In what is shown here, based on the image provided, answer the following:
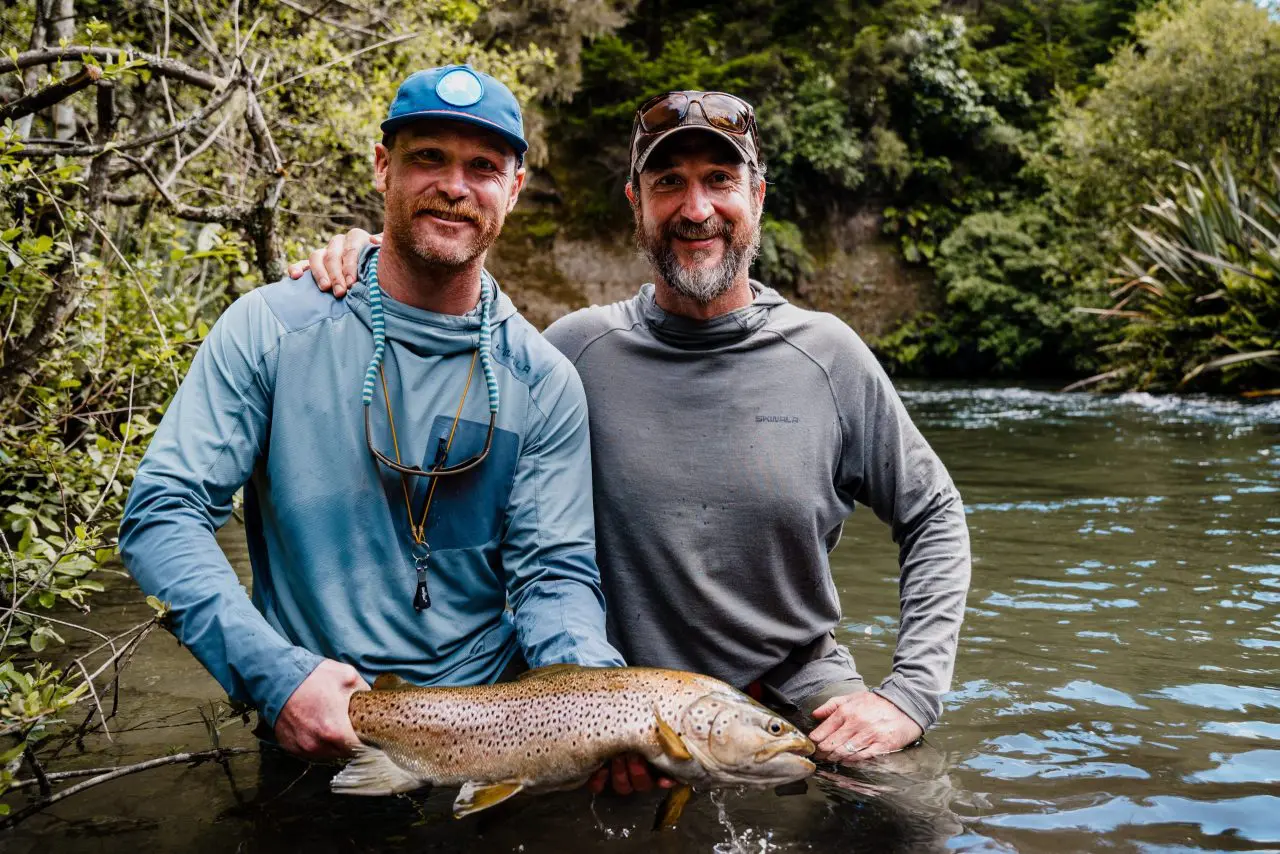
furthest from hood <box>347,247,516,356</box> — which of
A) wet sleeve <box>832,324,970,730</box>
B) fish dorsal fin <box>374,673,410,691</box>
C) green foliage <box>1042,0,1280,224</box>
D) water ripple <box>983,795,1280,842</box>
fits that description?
green foliage <box>1042,0,1280,224</box>

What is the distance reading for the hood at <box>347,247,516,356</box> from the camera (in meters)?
3.36

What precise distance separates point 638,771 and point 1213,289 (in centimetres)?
1857

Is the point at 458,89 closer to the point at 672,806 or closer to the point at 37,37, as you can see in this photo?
the point at 672,806

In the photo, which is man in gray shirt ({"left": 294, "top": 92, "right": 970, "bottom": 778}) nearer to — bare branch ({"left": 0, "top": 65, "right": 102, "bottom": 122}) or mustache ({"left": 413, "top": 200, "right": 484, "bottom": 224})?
mustache ({"left": 413, "top": 200, "right": 484, "bottom": 224})

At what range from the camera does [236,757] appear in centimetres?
395

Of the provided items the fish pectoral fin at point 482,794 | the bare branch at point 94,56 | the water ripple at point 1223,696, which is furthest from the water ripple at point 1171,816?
Result: the bare branch at point 94,56

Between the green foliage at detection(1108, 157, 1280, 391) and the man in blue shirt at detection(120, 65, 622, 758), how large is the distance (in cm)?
1574

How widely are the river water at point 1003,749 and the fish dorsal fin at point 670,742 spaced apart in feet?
1.84

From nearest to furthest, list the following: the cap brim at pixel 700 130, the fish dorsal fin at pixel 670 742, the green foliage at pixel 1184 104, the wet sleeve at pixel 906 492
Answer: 1. the fish dorsal fin at pixel 670 742
2. the wet sleeve at pixel 906 492
3. the cap brim at pixel 700 130
4. the green foliage at pixel 1184 104

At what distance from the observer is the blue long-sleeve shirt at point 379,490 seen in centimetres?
310

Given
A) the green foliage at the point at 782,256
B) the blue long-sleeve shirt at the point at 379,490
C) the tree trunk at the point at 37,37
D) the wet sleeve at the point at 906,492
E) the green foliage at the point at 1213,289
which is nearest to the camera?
the blue long-sleeve shirt at the point at 379,490

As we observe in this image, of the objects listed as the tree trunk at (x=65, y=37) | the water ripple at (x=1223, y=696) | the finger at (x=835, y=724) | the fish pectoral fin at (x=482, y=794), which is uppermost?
the tree trunk at (x=65, y=37)

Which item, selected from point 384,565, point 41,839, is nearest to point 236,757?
point 41,839

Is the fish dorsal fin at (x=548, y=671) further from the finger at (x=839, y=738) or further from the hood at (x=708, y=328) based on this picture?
the hood at (x=708, y=328)
